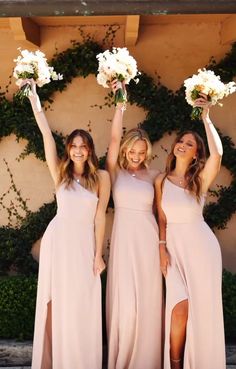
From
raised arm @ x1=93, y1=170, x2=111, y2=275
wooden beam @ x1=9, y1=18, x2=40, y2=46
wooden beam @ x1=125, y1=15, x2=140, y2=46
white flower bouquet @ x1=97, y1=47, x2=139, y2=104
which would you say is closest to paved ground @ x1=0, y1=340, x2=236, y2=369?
raised arm @ x1=93, y1=170, x2=111, y2=275

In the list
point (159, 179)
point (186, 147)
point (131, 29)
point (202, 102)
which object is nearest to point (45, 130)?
point (159, 179)

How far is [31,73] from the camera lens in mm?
4199

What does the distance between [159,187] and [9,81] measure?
8.37ft

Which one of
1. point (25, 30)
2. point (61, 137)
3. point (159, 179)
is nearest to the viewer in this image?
point (159, 179)

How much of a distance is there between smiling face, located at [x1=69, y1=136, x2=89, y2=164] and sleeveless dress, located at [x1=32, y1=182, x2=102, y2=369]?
229mm

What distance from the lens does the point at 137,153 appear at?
435 centimetres

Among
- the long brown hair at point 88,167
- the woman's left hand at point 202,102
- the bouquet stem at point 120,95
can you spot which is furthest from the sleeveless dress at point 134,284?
the woman's left hand at point 202,102

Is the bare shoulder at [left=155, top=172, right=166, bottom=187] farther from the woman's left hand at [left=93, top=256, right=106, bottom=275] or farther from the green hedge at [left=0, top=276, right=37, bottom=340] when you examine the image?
the green hedge at [left=0, top=276, right=37, bottom=340]

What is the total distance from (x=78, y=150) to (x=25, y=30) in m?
1.93

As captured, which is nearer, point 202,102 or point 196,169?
point 202,102

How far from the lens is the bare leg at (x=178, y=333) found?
4199 mm

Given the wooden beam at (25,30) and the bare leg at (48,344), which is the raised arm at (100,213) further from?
the wooden beam at (25,30)

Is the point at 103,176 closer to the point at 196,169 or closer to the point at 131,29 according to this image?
the point at 196,169

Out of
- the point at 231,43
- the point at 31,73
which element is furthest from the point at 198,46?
the point at 31,73
